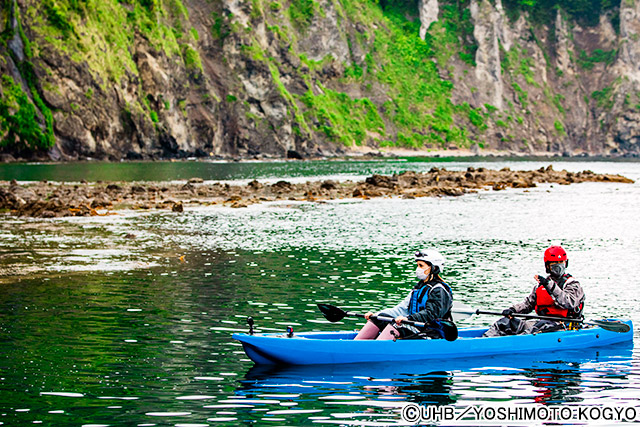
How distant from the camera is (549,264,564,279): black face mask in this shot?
1578 cm

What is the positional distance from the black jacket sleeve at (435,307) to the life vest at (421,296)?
0.05m

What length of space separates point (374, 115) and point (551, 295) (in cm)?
15708

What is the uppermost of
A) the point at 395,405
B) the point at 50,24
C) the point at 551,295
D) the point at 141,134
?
the point at 50,24

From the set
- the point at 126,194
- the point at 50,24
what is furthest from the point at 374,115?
the point at 126,194

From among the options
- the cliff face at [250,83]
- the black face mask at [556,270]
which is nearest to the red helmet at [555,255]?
the black face mask at [556,270]

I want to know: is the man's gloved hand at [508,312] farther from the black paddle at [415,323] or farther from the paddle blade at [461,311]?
the black paddle at [415,323]

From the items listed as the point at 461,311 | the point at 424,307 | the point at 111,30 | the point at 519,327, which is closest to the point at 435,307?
the point at 424,307

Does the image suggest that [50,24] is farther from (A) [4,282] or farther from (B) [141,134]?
(A) [4,282]

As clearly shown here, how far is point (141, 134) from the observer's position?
116500 millimetres

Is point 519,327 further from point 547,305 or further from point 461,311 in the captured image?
point 461,311

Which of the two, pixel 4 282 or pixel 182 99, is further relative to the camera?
pixel 182 99

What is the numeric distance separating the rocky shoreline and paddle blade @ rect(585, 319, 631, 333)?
32733 millimetres

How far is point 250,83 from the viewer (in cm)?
14238

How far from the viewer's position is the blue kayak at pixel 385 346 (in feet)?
47.1
